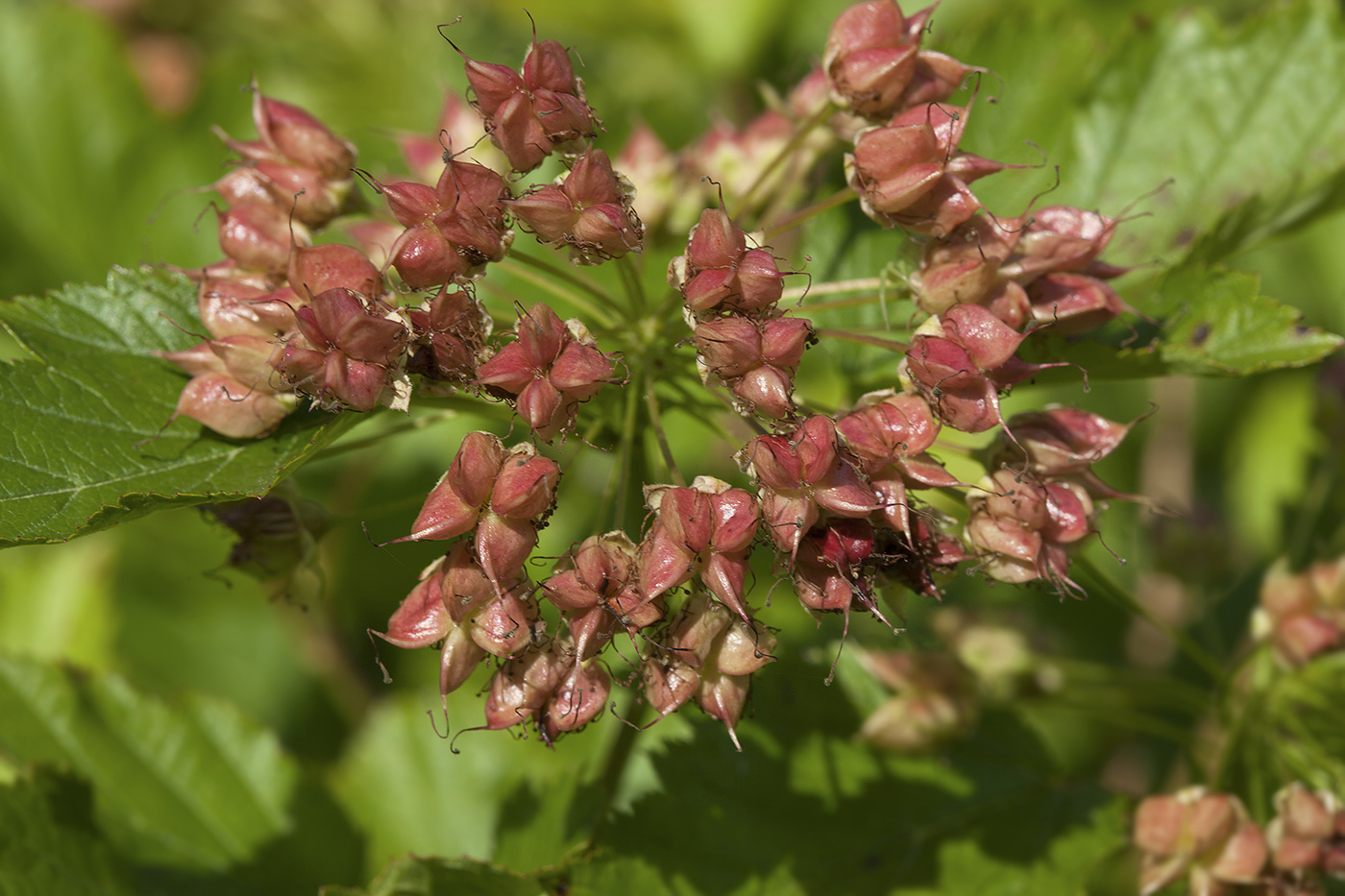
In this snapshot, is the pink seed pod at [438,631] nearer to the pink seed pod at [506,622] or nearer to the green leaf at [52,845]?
the pink seed pod at [506,622]

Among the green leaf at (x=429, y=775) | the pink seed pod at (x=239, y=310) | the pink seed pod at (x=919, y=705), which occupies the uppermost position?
the pink seed pod at (x=239, y=310)

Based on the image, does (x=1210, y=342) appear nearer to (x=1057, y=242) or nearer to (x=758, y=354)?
(x=1057, y=242)

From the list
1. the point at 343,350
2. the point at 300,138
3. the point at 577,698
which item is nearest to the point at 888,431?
the point at 577,698

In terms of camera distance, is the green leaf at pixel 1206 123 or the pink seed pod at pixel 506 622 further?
the green leaf at pixel 1206 123

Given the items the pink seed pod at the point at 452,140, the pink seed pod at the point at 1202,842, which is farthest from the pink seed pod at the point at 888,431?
the pink seed pod at the point at 452,140

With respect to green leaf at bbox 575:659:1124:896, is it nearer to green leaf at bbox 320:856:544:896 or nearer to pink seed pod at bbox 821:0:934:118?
green leaf at bbox 320:856:544:896

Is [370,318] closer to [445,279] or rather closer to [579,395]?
[445,279]
